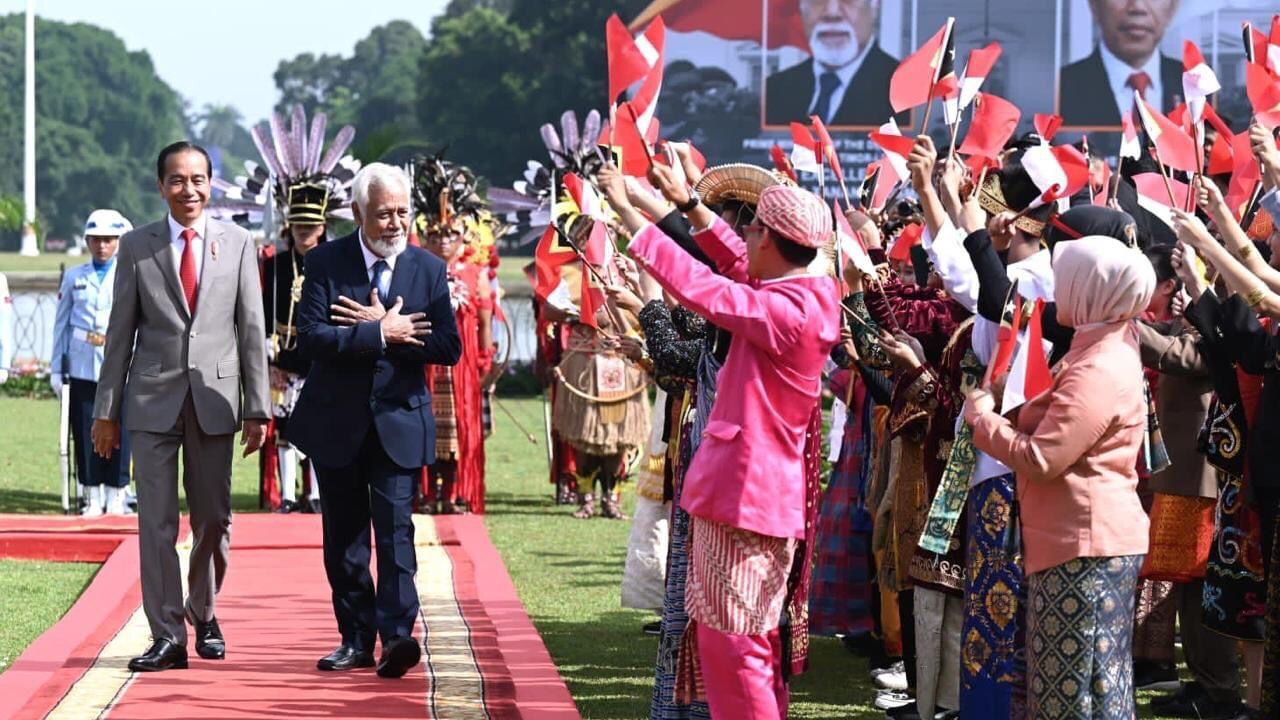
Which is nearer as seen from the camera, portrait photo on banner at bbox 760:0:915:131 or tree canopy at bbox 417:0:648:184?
portrait photo on banner at bbox 760:0:915:131

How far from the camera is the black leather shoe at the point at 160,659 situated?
7.12 m

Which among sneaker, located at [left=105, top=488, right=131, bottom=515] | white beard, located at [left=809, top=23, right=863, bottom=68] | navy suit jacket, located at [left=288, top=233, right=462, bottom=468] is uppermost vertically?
white beard, located at [left=809, top=23, right=863, bottom=68]

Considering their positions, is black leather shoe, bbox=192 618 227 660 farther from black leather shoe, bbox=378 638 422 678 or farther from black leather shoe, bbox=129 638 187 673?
black leather shoe, bbox=378 638 422 678

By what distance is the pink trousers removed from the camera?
5258 millimetres

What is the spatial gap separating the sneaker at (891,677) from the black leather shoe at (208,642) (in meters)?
2.40

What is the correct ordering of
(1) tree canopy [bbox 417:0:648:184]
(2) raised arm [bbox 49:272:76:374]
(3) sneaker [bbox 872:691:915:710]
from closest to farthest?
(3) sneaker [bbox 872:691:915:710]
(2) raised arm [bbox 49:272:76:374]
(1) tree canopy [bbox 417:0:648:184]

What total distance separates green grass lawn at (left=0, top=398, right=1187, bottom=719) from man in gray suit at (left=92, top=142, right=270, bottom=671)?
778 mm

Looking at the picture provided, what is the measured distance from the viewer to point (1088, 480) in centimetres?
502

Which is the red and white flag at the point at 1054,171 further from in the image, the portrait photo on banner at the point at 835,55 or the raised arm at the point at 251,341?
the portrait photo on banner at the point at 835,55

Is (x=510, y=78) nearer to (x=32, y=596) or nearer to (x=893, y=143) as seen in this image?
(x=32, y=596)

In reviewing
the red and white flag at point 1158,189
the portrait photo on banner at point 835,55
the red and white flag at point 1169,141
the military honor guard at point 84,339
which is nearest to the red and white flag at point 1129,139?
the red and white flag at point 1158,189

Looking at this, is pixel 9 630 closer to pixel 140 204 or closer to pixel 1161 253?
pixel 1161 253

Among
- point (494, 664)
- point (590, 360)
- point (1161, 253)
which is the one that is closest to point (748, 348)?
point (1161, 253)

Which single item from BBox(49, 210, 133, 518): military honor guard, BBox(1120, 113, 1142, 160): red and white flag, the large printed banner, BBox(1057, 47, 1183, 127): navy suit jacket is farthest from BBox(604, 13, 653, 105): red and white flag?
BBox(1057, 47, 1183, 127): navy suit jacket
